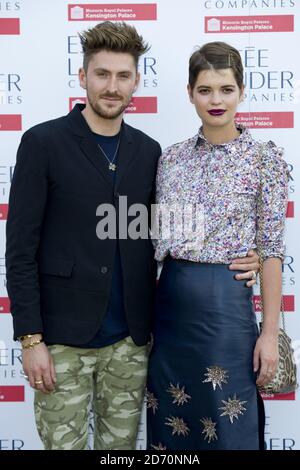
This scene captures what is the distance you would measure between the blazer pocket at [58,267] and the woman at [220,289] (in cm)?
32

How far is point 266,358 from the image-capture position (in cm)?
198

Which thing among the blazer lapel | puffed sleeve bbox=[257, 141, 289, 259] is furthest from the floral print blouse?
the blazer lapel

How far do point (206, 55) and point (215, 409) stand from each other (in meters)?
1.13

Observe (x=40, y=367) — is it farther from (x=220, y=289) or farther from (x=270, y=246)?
(x=270, y=246)

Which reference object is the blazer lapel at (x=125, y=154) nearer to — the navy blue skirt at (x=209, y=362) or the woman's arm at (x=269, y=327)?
the navy blue skirt at (x=209, y=362)

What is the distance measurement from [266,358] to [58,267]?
0.73 m

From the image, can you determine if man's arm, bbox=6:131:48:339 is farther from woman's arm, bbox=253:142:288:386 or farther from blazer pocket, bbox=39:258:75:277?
woman's arm, bbox=253:142:288:386

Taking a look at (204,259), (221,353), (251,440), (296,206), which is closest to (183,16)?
(296,206)

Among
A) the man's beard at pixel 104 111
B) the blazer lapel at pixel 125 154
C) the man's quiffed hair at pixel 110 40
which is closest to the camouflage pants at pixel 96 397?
the blazer lapel at pixel 125 154

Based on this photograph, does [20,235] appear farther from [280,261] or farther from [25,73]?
[25,73]

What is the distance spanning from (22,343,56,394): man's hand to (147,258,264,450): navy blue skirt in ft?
1.21

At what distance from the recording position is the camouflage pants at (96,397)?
2047mm

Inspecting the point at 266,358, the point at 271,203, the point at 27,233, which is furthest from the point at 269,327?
the point at 27,233

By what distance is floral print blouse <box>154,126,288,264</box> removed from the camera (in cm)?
199
